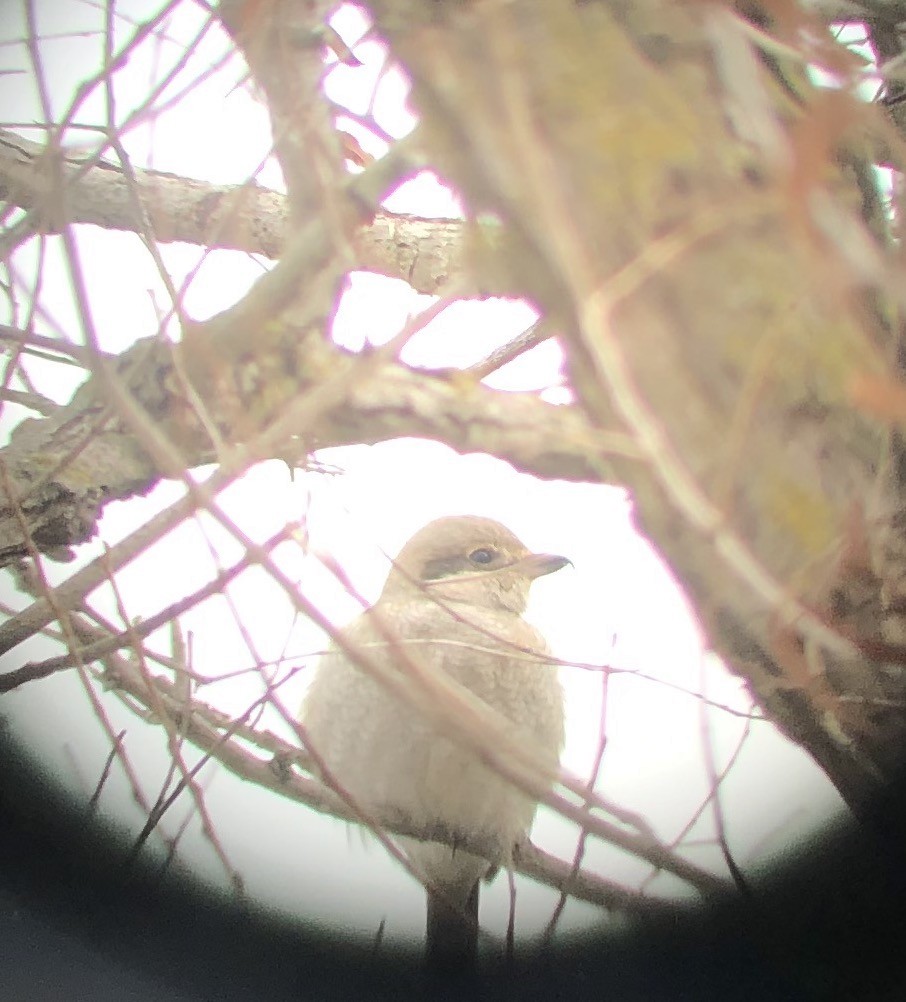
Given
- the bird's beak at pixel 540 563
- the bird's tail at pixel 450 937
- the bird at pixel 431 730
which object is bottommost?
the bird's tail at pixel 450 937

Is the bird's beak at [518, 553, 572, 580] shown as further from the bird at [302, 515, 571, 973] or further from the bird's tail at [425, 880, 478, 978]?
the bird's tail at [425, 880, 478, 978]

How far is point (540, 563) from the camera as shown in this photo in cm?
64

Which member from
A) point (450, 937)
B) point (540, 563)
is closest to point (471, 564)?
point (540, 563)

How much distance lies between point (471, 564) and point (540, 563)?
0.07m

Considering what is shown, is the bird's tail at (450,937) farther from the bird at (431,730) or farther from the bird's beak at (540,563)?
the bird's beak at (540,563)

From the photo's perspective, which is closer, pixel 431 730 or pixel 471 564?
pixel 431 730

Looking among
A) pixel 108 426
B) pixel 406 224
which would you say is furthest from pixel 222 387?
pixel 406 224

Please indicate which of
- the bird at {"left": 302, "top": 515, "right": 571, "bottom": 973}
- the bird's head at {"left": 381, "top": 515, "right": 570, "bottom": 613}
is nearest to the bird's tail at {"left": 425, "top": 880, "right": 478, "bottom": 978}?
the bird at {"left": 302, "top": 515, "right": 571, "bottom": 973}

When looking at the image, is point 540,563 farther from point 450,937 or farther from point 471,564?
point 450,937

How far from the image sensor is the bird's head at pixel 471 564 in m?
0.61

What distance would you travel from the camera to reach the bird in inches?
23.8

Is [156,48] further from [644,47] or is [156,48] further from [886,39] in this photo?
[886,39]

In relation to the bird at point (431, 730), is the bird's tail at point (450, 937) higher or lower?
lower

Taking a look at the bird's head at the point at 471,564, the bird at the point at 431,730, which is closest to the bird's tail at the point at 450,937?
the bird at the point at 431,730
